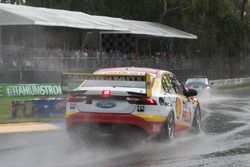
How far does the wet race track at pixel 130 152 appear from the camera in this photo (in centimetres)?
928

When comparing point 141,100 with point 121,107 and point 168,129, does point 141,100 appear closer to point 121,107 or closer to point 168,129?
point 121,107

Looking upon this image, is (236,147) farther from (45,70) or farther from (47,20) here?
(47,20)

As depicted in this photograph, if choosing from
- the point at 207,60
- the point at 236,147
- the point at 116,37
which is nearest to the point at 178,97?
the point at 236,147

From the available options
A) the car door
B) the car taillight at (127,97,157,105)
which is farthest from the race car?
the car door

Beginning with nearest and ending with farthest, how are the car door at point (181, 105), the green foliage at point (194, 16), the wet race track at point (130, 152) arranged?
the wet race track at point (130, 152), the car door at point (181, 105), the green foliage at point (194, 16)

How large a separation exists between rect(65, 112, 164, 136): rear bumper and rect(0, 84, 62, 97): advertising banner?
13.6 metres

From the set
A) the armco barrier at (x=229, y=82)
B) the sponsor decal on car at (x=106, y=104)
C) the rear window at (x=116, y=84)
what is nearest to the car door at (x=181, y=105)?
the rear window at (x=116, y=84)

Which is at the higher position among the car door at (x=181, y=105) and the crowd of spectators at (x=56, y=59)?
the crowd of spectators at (x=56, y=59)

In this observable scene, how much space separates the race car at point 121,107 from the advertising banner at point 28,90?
42.8 feet

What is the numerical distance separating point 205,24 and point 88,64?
93.6 feet

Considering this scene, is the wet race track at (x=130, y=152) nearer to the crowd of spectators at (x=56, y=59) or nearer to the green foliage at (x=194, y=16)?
the crowd of spectators at (x=56, y=59)

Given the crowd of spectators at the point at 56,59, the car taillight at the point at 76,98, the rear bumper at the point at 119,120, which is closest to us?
the rear bumper at the point at 119,120

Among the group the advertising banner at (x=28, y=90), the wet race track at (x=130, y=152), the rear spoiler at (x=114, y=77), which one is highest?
the rear spoiler at (x=114, y=77)

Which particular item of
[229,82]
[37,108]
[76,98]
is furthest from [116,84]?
[229,82]
